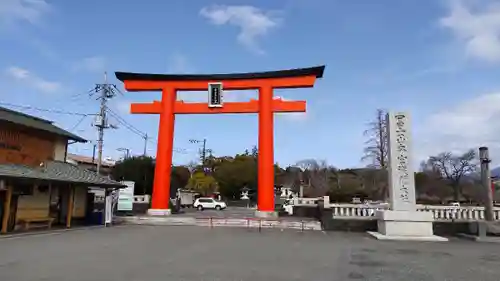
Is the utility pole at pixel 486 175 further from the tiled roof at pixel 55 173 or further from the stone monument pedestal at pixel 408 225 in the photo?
the tiled roof at pixel 55 173

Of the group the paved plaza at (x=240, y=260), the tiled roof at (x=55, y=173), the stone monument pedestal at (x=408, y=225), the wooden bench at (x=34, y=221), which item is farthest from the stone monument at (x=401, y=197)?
the wooden bench at (x=34, y=221)

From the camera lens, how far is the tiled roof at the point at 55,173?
16.1 metres

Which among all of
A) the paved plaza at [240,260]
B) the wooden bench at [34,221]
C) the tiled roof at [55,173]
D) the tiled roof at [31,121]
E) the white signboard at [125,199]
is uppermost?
the tiled roof at [31,121]

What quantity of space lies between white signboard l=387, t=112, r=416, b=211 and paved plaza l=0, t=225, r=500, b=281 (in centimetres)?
232

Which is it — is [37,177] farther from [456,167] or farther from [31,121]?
[456,167]

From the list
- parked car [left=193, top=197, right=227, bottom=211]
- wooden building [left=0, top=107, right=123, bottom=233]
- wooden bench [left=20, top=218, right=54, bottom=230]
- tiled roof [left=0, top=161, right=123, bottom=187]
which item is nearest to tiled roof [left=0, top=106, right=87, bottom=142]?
wooden building [left=0, top=107, right=123, bottom=233]

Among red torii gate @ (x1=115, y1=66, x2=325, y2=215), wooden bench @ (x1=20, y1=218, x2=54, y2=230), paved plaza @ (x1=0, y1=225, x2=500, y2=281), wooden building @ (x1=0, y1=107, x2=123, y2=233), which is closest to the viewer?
paved plaza @ (x1=0, y1=225, x2=500, y2=281)

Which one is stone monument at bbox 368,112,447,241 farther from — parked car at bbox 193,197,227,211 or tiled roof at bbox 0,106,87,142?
parked car at bbox 193,197,227,211

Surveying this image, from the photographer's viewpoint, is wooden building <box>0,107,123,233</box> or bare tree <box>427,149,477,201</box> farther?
bare tree <box>427,149,477,201</box>

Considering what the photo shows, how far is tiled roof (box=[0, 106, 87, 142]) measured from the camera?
59.8 ft

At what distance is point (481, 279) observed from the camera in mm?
7758

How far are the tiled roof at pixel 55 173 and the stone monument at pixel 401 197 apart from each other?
13.8m

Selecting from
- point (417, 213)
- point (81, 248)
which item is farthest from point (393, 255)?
point (81, 248)

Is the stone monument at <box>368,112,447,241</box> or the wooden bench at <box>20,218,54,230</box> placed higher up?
the stone monument at <box>368,112,447,241</box>
